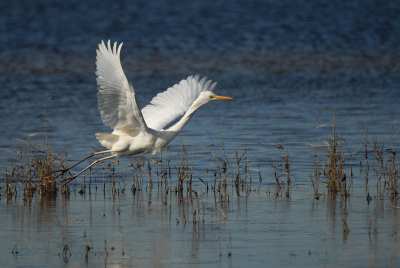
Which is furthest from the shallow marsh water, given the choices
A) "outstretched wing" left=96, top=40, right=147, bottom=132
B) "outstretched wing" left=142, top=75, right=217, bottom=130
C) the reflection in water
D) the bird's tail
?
"outstretched wing" left=96, top=40, right=147, bottom=132

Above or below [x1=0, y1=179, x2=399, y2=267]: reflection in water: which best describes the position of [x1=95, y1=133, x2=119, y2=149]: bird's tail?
above

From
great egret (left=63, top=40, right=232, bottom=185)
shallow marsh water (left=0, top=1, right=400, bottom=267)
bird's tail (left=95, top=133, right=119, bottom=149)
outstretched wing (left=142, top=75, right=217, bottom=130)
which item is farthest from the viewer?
outstretched wing (left=142, top=75, right=217, bottom=130)

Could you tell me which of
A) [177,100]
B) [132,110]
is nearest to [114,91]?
[132,110]

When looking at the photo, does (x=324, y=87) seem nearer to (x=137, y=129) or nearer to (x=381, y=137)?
(x=381, y=137)

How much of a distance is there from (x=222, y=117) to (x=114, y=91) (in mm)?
7349

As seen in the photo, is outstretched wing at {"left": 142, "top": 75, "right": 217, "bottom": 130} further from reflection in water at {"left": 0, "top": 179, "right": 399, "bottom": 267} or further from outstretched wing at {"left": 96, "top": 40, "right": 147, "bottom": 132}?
reflection in water at {"left": 0, "top": 179, "right": 399, "bottom": 267}

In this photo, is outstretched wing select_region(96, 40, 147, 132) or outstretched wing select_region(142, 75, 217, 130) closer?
outstretched wing select_region(96, 40, 147, 132)

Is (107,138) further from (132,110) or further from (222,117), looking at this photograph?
(222,117)

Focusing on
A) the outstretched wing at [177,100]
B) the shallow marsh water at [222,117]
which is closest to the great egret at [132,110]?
the outstretched wing at [177,100]

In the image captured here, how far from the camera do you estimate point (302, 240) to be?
596 centimetres

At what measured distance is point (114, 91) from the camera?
7547 mm

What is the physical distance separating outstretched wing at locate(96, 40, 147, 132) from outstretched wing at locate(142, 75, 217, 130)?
1627mm

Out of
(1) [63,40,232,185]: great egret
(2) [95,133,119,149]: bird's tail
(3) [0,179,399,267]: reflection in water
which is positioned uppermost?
(1) [63,40,232,185]: great egret

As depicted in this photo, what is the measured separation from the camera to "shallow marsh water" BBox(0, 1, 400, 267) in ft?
19.4
